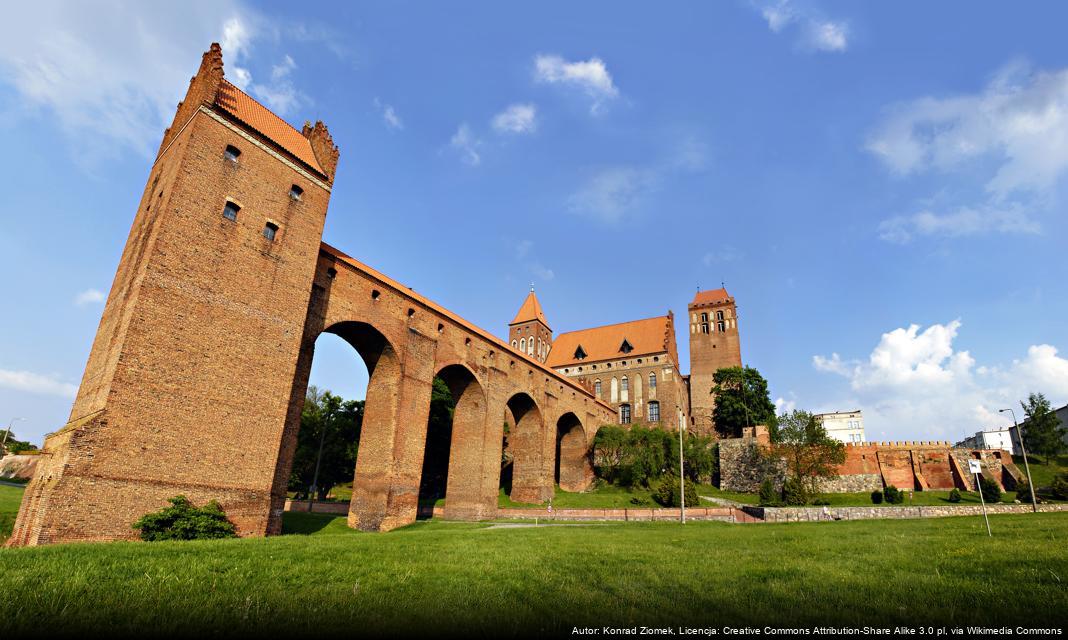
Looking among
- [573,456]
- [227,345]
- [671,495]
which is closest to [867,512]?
[671,495]

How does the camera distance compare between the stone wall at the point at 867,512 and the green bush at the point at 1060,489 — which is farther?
the green bush at the point at 1060,489

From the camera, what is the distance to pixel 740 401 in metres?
54.3

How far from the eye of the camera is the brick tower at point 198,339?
14.3 meters

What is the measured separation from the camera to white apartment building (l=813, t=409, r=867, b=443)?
81.9 meters

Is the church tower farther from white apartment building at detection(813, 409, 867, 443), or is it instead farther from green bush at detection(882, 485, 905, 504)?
white apartment building at detection(813, 409, 867, 443)

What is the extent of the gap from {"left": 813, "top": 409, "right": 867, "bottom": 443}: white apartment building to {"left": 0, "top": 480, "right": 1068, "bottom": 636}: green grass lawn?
8266 cm

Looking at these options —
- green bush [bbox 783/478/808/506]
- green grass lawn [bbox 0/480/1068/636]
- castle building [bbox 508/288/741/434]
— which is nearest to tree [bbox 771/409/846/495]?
green bush [bbox 783/478/808/506]

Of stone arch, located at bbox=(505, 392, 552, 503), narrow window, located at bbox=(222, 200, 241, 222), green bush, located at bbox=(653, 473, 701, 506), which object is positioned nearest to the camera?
narrow window, located at bbox=(222, 200, 241, 222)

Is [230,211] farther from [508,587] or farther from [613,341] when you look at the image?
[613,341]

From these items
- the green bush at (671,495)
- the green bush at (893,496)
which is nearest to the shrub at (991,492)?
the green bush at (893,496)

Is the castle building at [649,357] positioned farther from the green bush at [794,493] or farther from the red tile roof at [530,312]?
the green bush at [794,493]

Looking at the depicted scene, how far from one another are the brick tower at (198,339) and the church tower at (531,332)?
1782 inches

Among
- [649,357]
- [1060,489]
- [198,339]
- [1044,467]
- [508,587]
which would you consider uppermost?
[649,357]

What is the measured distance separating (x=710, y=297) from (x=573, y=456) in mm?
30902
